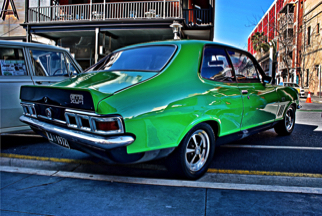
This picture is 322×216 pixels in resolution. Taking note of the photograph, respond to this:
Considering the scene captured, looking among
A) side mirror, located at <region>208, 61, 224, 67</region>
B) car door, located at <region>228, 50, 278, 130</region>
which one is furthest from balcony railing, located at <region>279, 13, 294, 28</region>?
side mirror, located at <region>208, 61, 224, 67</region>

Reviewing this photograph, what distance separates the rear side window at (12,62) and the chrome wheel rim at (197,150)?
3.41 metres

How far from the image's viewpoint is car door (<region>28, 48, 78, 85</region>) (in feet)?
15.9

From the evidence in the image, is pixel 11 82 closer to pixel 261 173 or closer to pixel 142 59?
pixel 142 59

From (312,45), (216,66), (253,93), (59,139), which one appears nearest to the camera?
(59,139)

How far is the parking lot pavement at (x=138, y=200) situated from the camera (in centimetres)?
240

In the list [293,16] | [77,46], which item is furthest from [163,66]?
[293,16]

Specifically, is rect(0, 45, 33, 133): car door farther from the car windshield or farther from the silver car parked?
the car windshield

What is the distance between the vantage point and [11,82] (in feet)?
14.6

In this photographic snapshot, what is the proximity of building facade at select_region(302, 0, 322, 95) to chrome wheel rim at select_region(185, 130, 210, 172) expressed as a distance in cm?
2612

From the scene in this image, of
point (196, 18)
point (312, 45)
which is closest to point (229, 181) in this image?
point (196, 18)

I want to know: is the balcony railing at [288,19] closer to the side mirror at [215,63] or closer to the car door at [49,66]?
the car door at [49,66]

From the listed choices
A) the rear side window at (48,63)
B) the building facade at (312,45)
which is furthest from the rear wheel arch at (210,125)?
the building facade at (312,45)

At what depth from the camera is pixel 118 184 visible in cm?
304

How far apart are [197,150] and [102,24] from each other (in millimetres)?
13284
